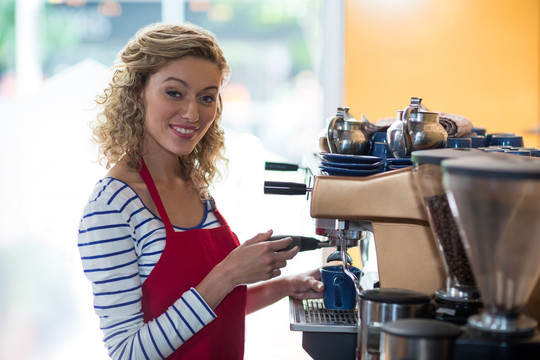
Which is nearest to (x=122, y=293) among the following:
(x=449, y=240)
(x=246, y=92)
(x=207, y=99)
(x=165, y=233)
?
(x=165, y=233)

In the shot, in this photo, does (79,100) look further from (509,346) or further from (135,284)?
(509,346)

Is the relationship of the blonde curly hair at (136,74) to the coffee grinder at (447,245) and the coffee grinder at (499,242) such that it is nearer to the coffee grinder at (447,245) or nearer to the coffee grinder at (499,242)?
the coffee grinder at (447,245)

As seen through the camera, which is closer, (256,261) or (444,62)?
(256,261)

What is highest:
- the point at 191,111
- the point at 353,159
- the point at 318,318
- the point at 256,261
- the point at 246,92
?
the point at 246,92

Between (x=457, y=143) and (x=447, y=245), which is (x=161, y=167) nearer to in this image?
(x=457, y=143)

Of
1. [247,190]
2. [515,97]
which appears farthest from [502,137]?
[247,190]

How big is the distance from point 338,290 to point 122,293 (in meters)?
0.44

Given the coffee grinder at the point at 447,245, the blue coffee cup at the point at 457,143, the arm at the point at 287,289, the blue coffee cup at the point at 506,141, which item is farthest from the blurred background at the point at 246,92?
the coffee grinder at the point at 447,245

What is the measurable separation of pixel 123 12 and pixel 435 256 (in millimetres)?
3480

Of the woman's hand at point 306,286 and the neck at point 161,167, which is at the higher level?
the neck at point 161,167

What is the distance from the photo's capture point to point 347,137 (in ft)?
4.38

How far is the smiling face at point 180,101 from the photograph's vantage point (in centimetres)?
145

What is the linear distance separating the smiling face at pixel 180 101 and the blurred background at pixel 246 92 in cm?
157

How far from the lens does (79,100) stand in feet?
12.7
